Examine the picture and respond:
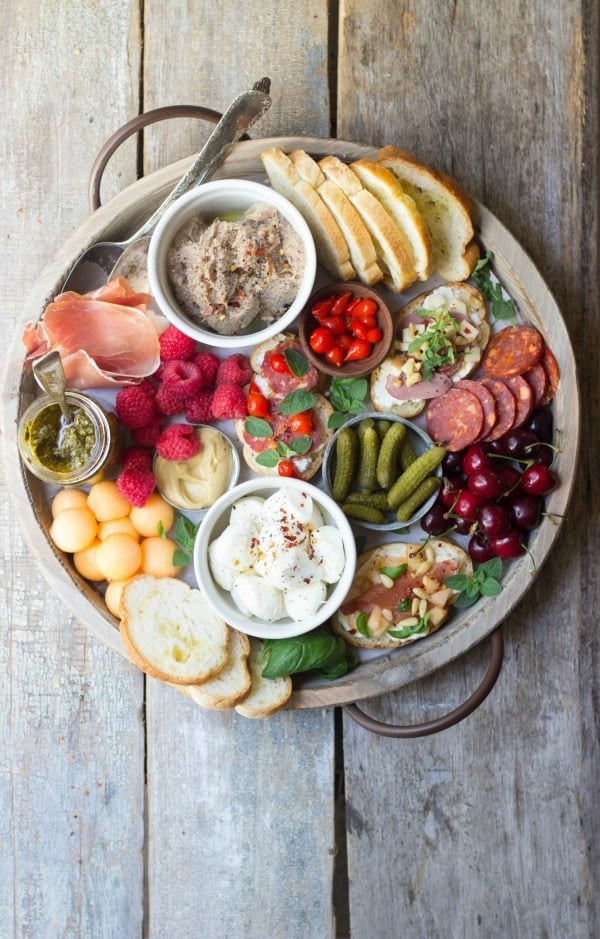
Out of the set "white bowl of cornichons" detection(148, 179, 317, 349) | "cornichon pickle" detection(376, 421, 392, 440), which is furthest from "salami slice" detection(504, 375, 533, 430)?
"white bowl of cornichons" detection(148, 179, 317, 349)

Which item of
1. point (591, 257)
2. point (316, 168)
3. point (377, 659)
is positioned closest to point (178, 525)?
point (377, 659)

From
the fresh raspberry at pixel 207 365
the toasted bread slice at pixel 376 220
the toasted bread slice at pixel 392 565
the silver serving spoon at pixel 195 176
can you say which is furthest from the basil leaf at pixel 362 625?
the silver serving spoon at pixel 195 176

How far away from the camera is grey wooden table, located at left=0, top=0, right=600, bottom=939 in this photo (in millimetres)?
1693

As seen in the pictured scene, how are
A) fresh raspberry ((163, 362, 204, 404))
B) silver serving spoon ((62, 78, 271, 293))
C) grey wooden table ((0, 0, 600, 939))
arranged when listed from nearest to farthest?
silver serving spoon ((62, 78, 271, 293))
fresh raspberry ((163, 362, 204, 404))
grey wooden table ((0, 0, 600, 939))

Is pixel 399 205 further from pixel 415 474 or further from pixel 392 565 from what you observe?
pixel 392 565

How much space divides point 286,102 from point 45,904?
1.94 m

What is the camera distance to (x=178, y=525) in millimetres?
1563

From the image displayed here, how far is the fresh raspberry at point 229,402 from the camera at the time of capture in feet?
4.97

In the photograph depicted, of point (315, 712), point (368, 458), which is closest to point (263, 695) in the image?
point (315, 712)

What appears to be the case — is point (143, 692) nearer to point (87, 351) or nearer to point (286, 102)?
point (87, 351)

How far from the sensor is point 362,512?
Result: 1520 millimetres

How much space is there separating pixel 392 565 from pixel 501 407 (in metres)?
0.40

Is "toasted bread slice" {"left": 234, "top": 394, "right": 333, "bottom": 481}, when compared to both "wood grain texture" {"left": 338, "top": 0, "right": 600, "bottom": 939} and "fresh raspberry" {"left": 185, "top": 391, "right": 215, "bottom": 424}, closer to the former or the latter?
"fresh raspberry" {"left": 185, "top": 391, "right": 215, "bottom": 424}

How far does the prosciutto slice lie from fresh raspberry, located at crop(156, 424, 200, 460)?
131 millimetres
